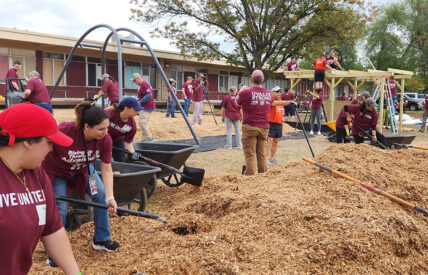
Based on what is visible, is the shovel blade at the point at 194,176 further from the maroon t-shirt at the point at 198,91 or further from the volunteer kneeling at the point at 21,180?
the maroon t-shirt at the point at 198,91

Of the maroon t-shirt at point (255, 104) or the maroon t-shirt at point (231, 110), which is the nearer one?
the maroon t-shirt at point (255, 104)

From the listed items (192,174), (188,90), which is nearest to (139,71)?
(188,90)

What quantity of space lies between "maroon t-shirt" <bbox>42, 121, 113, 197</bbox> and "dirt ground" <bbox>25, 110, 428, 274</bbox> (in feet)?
2.43

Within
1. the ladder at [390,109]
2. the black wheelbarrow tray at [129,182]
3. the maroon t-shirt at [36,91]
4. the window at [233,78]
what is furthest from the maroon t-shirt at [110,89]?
the window at [233,78]

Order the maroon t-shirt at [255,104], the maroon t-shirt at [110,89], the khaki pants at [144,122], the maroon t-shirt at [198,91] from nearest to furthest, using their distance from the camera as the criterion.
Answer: the maroon t-shirt at [255,104]
the khaki pants at [144,122]
the maroon t-shirt at [110,89]
the maroon t-shirt at [198,91]

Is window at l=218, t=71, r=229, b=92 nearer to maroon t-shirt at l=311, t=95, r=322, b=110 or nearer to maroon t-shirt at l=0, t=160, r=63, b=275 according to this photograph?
maroon t-shirt at l=311, t=95, r=322, b=110

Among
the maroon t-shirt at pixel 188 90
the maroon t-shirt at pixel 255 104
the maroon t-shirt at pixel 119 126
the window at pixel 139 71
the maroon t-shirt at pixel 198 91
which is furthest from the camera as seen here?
the window at pixel 139 71

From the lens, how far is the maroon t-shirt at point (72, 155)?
307cm

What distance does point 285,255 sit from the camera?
2938 millimetres

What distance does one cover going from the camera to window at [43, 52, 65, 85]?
21094 mm

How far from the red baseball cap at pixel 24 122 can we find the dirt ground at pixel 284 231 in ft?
4.73

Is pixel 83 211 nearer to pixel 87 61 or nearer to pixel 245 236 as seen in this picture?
pixel 245 236

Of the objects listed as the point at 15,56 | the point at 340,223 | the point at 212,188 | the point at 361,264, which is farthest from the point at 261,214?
the point at 15,56

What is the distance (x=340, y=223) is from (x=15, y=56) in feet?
67.9
